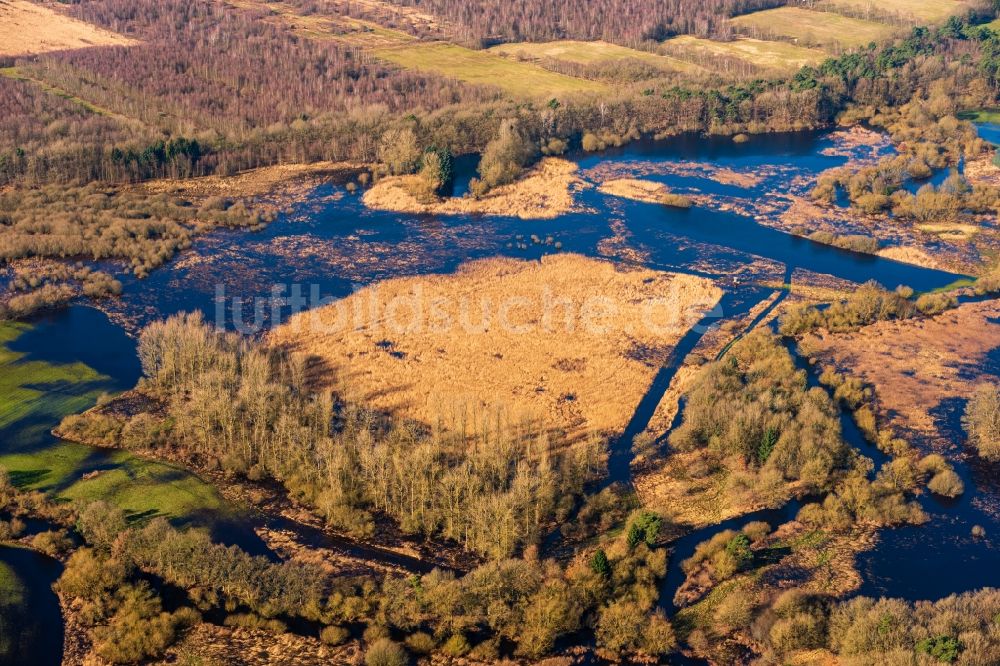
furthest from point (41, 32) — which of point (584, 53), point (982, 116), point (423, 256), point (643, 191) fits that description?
point (982, 116)

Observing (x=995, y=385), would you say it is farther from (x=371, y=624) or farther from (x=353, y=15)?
(x=353, y=15)

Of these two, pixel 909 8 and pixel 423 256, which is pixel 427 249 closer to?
pixel 423 256

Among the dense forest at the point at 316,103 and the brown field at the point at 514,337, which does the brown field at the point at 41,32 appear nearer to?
the dense forest at the point at 316,103

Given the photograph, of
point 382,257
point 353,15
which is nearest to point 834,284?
point 382,257

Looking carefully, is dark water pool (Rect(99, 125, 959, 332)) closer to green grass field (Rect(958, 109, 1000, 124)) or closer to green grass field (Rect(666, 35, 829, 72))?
green grass field (Rect(958, 109, 1000, 124))

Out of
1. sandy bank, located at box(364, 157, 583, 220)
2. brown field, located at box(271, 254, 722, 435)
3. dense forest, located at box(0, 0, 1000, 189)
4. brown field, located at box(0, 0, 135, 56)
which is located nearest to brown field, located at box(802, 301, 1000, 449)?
brown field, located at box(271, 254, 722, 435)

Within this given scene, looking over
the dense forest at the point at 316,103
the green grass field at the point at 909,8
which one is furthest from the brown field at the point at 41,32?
the green grass field at the point at 909,8
